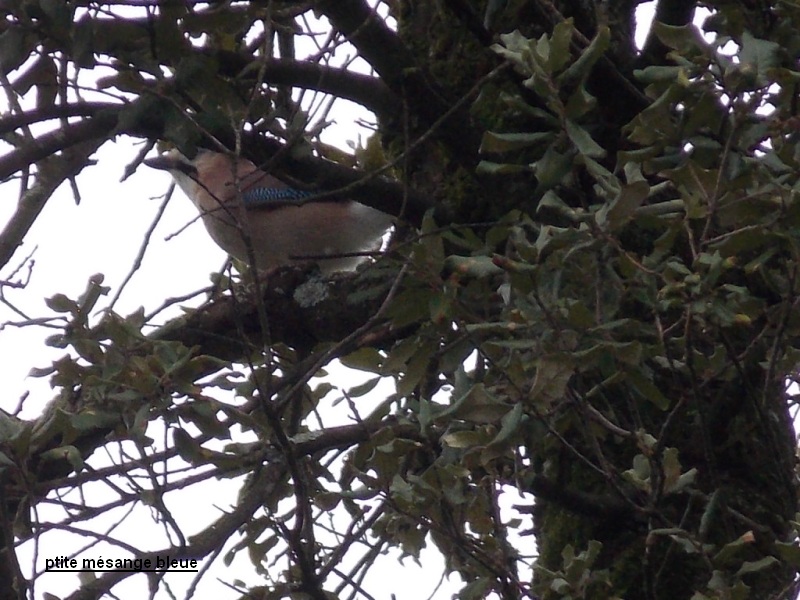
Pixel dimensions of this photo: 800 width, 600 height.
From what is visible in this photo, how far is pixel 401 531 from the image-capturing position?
2.48 m

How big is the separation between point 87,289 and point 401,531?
0.87 metres

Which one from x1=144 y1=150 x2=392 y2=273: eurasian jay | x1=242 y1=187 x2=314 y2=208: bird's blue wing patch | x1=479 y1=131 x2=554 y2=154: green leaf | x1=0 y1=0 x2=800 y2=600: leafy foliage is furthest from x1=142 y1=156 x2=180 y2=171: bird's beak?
x1=479 y1=131 x2=554 y2=154: green leaf

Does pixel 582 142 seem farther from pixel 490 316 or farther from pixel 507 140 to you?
pixel 490 316

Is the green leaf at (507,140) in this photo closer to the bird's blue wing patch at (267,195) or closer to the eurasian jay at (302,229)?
the eurasian jay at (302,229)

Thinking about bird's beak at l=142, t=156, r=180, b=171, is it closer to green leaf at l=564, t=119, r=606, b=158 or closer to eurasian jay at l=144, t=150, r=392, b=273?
eurasian jay at l=144, t=150, r=392, b=273

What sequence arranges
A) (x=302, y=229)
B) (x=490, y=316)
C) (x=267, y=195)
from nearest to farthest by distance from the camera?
(x=490, y=316)
(x=302, y=229)
(x=267, y=195)

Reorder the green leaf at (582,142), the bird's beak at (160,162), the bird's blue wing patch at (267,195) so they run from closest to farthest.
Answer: the green leaf at (582,142) < the bird's beak at (160,162) < the bird's blue wing patch at (267,195)

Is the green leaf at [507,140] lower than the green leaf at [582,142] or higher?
higher

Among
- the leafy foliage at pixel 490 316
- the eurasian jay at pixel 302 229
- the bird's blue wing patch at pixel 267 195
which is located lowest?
the leafy foliage at pixel 490 316

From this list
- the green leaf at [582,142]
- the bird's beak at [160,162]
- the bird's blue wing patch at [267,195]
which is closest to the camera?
the green leaf at [582,142]

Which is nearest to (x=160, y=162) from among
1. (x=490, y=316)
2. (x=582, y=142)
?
(x=490, y=316)

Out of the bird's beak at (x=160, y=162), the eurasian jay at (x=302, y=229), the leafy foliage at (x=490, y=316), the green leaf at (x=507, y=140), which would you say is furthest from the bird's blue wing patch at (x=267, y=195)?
the green leaf at (x=507, y=140)

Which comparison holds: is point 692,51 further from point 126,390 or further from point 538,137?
point 126,390

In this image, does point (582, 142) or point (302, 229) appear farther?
point (302, 229)
